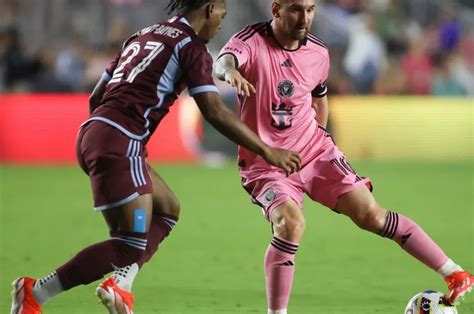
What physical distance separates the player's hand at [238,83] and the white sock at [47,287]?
157 cm

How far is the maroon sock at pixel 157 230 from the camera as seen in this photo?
6574 millimetres

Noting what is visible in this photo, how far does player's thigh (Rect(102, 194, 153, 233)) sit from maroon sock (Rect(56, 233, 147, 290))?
4cm

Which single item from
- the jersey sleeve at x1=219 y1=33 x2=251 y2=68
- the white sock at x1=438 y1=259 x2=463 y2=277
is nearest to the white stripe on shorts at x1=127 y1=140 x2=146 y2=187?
the jersey sleeve at x1=219 y1=33 x2=251 y2=68

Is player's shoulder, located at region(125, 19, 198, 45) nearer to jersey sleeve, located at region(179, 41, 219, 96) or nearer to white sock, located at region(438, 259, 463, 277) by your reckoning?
jersey sleeve, located at region(179, 41, 219, 96)

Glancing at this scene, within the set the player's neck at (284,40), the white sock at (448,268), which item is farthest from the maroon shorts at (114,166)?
the white sock at (448,268)

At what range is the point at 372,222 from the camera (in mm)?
7137

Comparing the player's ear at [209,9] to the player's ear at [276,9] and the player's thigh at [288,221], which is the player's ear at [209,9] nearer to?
the player's ear at [276,9]

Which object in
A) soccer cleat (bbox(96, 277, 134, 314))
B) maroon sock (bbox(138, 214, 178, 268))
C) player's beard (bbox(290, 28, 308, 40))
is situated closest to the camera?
soccer cleat (bbox(96, 277, 134, 314))

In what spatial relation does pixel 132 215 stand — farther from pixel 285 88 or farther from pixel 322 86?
pixel 322 86

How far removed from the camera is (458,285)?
7.01 metres

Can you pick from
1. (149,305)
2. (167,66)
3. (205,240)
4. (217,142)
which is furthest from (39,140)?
(167,66)

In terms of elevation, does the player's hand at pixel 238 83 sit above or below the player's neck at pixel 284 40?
below

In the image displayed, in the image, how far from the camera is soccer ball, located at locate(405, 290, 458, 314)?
22.5 feet

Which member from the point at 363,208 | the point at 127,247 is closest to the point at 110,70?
the point at 127,247
